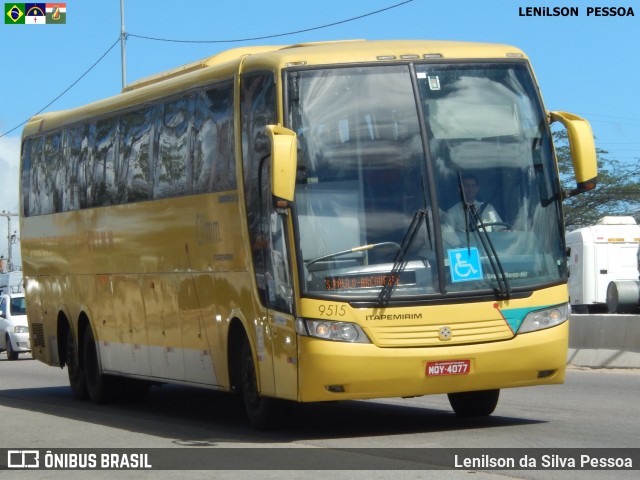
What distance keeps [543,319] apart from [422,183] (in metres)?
1.62

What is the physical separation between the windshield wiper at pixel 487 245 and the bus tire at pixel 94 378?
299 inches

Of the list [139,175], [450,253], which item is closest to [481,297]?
[450,253]

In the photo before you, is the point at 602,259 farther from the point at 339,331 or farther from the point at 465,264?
the point at 339,331

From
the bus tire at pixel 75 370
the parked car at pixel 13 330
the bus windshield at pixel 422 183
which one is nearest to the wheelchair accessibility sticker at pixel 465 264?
the bus windshield at pixel 422 183

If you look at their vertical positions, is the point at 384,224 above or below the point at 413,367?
above

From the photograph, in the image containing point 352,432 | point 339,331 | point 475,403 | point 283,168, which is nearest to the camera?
point 283,168

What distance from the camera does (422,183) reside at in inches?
478

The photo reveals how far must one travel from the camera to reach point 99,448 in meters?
12.5

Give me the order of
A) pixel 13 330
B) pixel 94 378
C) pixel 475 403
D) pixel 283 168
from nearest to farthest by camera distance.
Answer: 1. pixel 283 168
2. pixel 475 403
3. pixel 94 378
4. pixel 13 330

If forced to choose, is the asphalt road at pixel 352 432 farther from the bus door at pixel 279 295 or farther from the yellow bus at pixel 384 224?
the bus door at pixel 279 295

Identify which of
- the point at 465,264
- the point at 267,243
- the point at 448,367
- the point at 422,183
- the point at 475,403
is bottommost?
the point at 475,403

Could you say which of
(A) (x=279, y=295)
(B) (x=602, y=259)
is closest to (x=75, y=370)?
(A) (x=279, y=295)

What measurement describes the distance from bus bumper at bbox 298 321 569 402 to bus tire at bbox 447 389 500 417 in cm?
132

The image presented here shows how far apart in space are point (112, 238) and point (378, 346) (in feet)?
20.8
